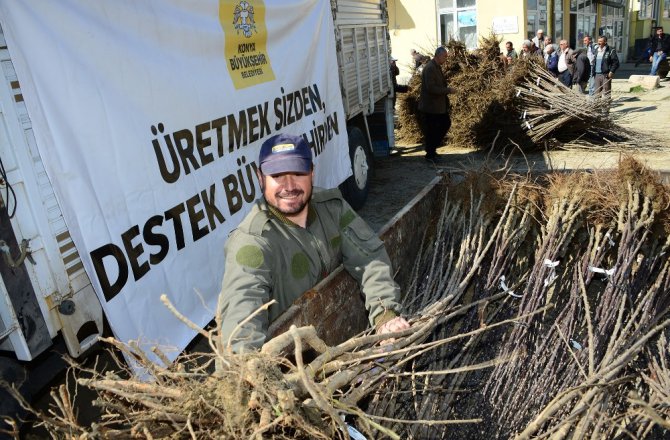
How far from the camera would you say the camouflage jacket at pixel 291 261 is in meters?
2.14

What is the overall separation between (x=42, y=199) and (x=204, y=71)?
56.5 inches

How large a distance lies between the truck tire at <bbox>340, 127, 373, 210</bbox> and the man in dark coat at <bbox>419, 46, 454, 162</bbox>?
5.63 feet

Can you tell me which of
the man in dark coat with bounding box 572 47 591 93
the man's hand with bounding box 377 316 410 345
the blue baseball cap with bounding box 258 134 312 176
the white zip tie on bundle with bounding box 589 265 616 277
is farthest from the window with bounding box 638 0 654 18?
the man's hand with bounding box 377 316 410 345

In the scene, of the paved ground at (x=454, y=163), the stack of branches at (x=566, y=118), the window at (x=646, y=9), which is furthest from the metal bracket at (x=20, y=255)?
the window at (x=646, y=9)

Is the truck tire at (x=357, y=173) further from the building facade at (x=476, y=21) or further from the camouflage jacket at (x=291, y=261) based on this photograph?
the building facade at (x=476, y=21)

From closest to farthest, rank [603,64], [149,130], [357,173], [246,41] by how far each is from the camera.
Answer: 1. [149,130]
2. [246,41]
3. [357,173]
4. [603,64]

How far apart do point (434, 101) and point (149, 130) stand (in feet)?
19.3

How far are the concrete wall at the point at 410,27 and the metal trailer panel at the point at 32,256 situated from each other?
14653mm

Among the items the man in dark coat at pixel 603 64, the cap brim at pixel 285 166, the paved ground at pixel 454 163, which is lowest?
the paved ground at pixel 454 163

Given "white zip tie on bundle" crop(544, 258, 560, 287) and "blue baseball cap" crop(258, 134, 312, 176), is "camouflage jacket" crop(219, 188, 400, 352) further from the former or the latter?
"white zip tie on bundle" crop(544, 258, 560, 287)

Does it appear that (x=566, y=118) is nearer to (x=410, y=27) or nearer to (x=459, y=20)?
(x=459, y=20)

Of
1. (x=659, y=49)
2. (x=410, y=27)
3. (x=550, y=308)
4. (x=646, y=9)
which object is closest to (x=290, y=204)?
(x=550, y=308)

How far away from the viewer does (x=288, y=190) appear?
2461 millimetres

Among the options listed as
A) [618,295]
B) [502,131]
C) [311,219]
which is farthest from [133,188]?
[502,131]
